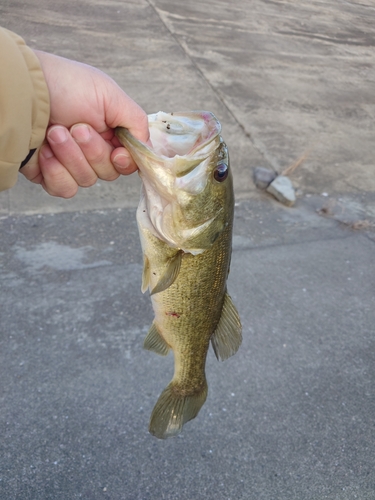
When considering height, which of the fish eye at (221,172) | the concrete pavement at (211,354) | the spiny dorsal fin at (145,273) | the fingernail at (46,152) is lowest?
the concrete pavement at (211,354)

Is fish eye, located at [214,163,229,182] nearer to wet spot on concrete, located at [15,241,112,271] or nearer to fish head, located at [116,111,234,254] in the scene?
fish head, located at [116,111,234,254]

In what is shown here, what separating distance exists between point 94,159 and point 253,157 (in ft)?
15.2

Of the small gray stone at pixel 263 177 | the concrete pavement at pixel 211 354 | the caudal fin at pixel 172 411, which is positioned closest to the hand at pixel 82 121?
the caudal fin at pixel 172 411

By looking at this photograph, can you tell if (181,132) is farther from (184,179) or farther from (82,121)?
(82,121)

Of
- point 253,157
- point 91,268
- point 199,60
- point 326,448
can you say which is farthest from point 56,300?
point 199,60

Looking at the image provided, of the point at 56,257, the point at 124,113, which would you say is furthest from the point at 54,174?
the point at 56,257

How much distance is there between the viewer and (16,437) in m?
2.94

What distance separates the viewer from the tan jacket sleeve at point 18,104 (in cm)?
141

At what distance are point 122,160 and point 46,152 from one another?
0.88 ft

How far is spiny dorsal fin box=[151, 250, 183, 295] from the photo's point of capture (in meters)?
1.79

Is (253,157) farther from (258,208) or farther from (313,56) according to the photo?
(313,56)

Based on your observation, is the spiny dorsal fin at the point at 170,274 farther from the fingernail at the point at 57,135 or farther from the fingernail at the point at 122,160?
the fingernail at the point at 57,135

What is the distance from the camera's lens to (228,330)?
201cm

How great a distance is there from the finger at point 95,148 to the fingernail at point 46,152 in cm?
13
